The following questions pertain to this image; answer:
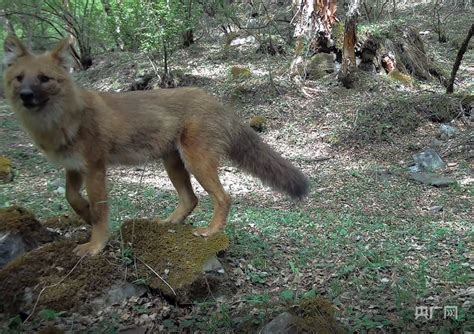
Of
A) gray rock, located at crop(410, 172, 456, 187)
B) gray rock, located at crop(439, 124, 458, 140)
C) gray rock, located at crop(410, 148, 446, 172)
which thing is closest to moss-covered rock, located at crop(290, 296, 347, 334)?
gray rock, located at crop(410, 172, 456, 187)

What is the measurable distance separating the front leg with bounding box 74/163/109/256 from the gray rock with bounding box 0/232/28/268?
1.92ft

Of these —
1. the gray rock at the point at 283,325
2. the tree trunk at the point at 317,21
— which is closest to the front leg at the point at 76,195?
the gray rock at the point at 283,325

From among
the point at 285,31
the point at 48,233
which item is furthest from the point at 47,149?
the point at 285,31

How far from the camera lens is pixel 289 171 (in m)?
5.80

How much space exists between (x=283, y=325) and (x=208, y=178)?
85.9 inches

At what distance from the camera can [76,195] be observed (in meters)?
5.21

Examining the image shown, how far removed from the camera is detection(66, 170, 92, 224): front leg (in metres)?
5.18

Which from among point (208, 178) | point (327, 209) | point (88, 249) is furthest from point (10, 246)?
point (327, 209)

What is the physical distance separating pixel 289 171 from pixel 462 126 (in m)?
6.58

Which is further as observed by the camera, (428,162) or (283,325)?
(428,162)

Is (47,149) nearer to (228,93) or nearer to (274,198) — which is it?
(274,198)

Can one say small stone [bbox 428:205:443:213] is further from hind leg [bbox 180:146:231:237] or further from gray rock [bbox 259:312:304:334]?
gray rock [bbox 259:312:304:334]

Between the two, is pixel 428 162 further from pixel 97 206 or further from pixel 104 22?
pixel 104 22

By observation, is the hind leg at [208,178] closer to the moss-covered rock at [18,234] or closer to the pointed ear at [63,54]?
the pointed ear at [63,54]
